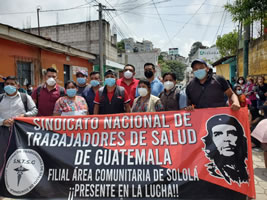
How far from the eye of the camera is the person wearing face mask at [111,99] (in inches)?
130

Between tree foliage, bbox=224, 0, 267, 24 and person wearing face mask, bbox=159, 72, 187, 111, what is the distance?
5486 mm

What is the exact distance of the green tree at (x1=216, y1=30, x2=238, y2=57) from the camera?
76.9 feet

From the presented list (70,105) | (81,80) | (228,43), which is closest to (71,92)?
(70,105)

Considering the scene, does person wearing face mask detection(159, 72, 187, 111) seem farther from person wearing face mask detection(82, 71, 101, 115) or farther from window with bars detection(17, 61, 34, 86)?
window with bars detection(17, 61, 34, 86)

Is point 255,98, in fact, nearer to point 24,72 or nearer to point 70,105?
point 70,105

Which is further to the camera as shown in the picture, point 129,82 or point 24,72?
point 24,72

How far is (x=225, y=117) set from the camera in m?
2.69

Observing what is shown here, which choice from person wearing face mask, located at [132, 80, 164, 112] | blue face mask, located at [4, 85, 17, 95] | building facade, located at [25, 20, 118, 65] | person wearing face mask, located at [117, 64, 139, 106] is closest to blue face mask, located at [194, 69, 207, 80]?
person wearing face mask, located at [132, 80, 164, 112]

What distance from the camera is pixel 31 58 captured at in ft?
28.9

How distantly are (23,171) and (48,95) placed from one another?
1.35 m

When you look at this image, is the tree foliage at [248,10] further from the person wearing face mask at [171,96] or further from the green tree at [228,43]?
the green tree at [228,43]

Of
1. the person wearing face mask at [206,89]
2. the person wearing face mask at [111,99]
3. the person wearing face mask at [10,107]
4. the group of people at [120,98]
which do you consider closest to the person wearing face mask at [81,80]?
the group of people at [120,98]

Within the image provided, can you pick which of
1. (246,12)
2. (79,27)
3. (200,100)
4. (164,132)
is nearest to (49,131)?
(164,132)

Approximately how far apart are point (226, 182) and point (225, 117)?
771 mm
